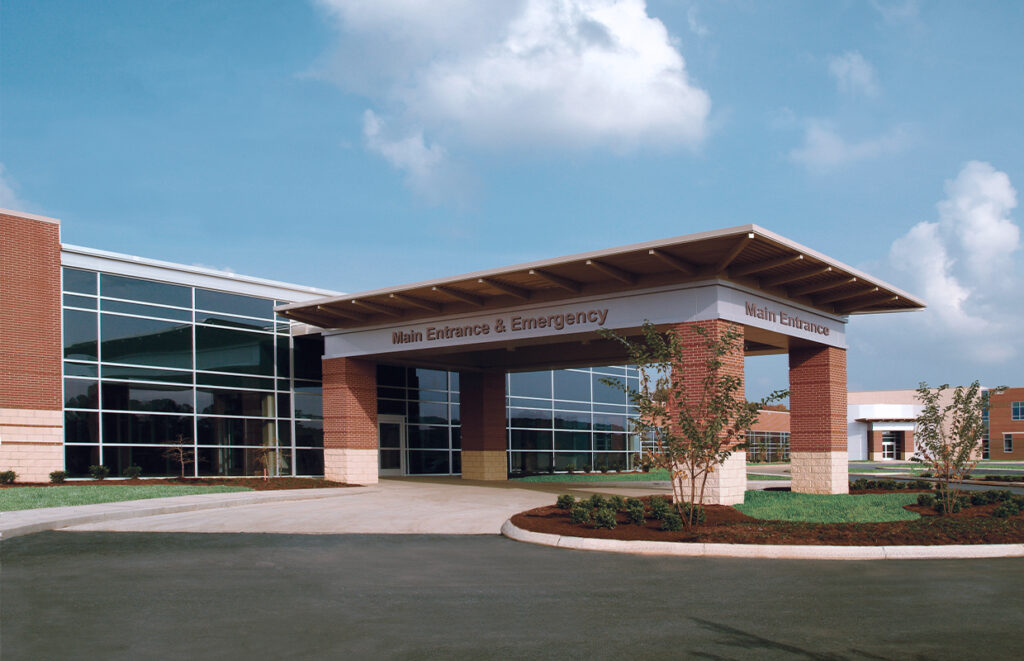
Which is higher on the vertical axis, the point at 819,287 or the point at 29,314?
the point at 819,287

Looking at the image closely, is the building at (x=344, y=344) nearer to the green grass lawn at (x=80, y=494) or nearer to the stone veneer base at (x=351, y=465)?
the stone veneer base at (x=351, y=465)

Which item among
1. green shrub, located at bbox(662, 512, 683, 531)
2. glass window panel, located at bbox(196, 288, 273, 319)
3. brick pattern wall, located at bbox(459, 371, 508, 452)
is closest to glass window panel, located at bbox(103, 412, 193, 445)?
glass window panel, located at bbox(196, 288, 273, 319)

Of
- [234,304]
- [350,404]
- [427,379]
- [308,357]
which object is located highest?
[234,304]

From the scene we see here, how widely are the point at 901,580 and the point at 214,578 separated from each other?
791cm

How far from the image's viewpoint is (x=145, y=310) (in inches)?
1032

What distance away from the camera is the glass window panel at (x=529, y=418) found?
38219mm

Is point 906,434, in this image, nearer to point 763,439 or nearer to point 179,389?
point 763,439

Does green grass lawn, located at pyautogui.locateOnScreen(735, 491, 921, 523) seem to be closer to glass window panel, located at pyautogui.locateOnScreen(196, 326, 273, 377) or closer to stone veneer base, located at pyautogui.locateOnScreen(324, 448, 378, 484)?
stone veneer base, located at pyautogui.locateOnScreen(324, 448, 378, 484)

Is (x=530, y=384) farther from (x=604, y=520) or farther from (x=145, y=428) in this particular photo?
(x=604, y=520)

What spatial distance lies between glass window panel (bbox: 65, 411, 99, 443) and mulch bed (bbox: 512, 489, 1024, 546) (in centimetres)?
1473

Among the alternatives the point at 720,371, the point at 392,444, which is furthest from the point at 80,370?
the point at 720,371

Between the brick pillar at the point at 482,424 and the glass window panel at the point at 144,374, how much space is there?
9.39 m

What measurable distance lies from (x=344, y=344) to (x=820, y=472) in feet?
46.7

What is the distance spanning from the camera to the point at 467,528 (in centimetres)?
1609
